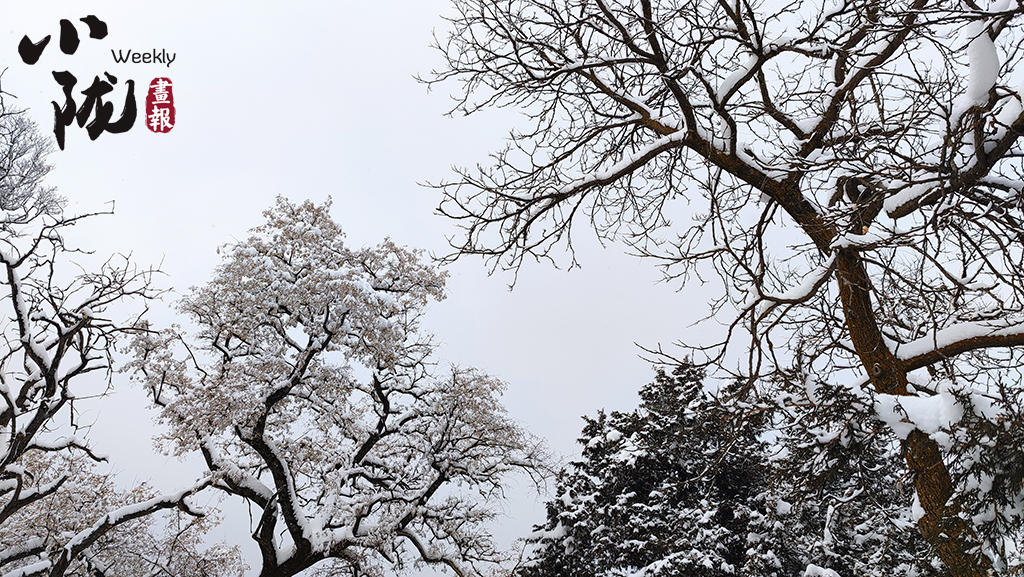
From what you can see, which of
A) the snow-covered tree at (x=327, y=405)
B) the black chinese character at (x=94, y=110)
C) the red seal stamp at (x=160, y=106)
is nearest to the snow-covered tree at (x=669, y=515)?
the snow-covered tree at (x=327, y=405)

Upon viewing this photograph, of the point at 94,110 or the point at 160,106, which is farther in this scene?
the point at 160,106

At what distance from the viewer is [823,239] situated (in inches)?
203

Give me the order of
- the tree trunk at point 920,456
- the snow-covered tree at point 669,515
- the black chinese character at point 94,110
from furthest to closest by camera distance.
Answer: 1. the snow-covered tree at point 669,515
2. the black chinese character at point 94,110
3. the tree trunk at point 920,456

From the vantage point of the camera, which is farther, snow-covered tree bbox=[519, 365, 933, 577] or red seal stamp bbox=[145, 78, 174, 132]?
snow-covered tree bbox=[519, 365, 933, 577]

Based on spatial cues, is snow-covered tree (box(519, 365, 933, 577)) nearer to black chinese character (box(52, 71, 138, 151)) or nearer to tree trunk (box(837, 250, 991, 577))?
tree trunk (box(837, 250, 991, 577))

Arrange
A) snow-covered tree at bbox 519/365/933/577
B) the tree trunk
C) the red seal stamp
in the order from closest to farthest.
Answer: the tree trunk → the red seal stamp → snow-covered tree at bbox 519/365/933/577

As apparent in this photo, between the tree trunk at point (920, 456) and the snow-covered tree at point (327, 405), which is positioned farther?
the snow-covered tree at point (327, 405)

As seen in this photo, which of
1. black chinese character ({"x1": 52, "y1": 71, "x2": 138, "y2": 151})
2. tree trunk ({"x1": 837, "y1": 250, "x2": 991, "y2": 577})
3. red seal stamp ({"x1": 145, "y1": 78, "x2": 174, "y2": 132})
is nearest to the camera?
tree trunk ({"x1": 837, "y1": 250, "x2": 991, "y2": 577})

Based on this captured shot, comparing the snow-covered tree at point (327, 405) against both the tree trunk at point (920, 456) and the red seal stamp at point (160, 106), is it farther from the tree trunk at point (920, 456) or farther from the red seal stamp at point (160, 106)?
the tree trunk at point (920, 456)

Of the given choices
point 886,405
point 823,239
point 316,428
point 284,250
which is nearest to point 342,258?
point 284,250

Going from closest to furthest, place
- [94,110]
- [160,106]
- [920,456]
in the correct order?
[920,456]
[94,110]
[160,106]

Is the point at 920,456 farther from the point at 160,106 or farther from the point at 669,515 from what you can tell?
the point at 669,515

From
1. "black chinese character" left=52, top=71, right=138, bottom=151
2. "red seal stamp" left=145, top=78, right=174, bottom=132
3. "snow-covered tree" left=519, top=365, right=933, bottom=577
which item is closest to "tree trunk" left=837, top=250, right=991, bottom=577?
"snow-covered tree" left=519, top=365, right=933, bottom=577

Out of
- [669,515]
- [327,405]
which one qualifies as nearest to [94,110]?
[327,405]
